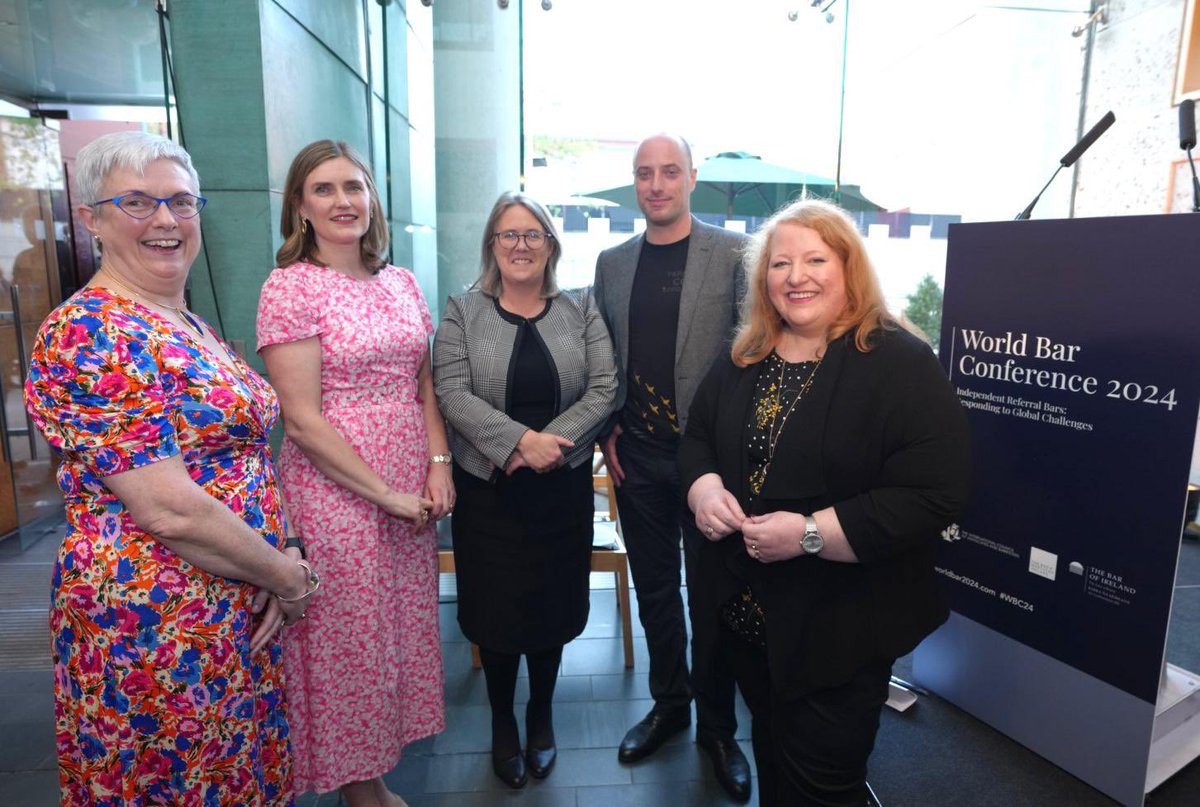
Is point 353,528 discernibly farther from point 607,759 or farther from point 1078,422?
point 1078,422

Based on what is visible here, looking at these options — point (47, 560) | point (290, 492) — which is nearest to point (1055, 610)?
point (290, 492)

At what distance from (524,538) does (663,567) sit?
0.53 m

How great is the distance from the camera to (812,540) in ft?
4.66

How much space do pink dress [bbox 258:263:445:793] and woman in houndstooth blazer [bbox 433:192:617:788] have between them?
172mm

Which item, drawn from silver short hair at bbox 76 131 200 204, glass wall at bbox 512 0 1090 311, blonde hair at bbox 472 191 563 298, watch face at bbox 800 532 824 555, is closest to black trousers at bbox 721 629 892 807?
watch face at bbox 800 532 824 555

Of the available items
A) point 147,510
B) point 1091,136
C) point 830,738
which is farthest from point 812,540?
point 1091,136

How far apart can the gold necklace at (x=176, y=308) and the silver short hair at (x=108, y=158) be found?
0.48ft

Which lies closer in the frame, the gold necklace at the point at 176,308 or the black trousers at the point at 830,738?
the gold necklace at the point at 176,308

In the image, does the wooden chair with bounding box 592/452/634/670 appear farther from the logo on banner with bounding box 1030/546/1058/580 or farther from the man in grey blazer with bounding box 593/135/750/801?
the logo on banner with bounding box 1030/546/1058/580

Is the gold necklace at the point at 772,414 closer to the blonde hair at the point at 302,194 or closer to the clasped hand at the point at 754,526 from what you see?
the clasped hand at the point at 754,526

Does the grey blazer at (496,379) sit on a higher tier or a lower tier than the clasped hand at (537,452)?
higher

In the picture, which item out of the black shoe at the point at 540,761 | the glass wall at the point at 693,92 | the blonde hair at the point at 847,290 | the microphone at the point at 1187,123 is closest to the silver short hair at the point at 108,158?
the blonde hair at the point at 847,290

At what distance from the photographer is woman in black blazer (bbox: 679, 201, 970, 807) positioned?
141cm

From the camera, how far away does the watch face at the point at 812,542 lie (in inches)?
55.8
